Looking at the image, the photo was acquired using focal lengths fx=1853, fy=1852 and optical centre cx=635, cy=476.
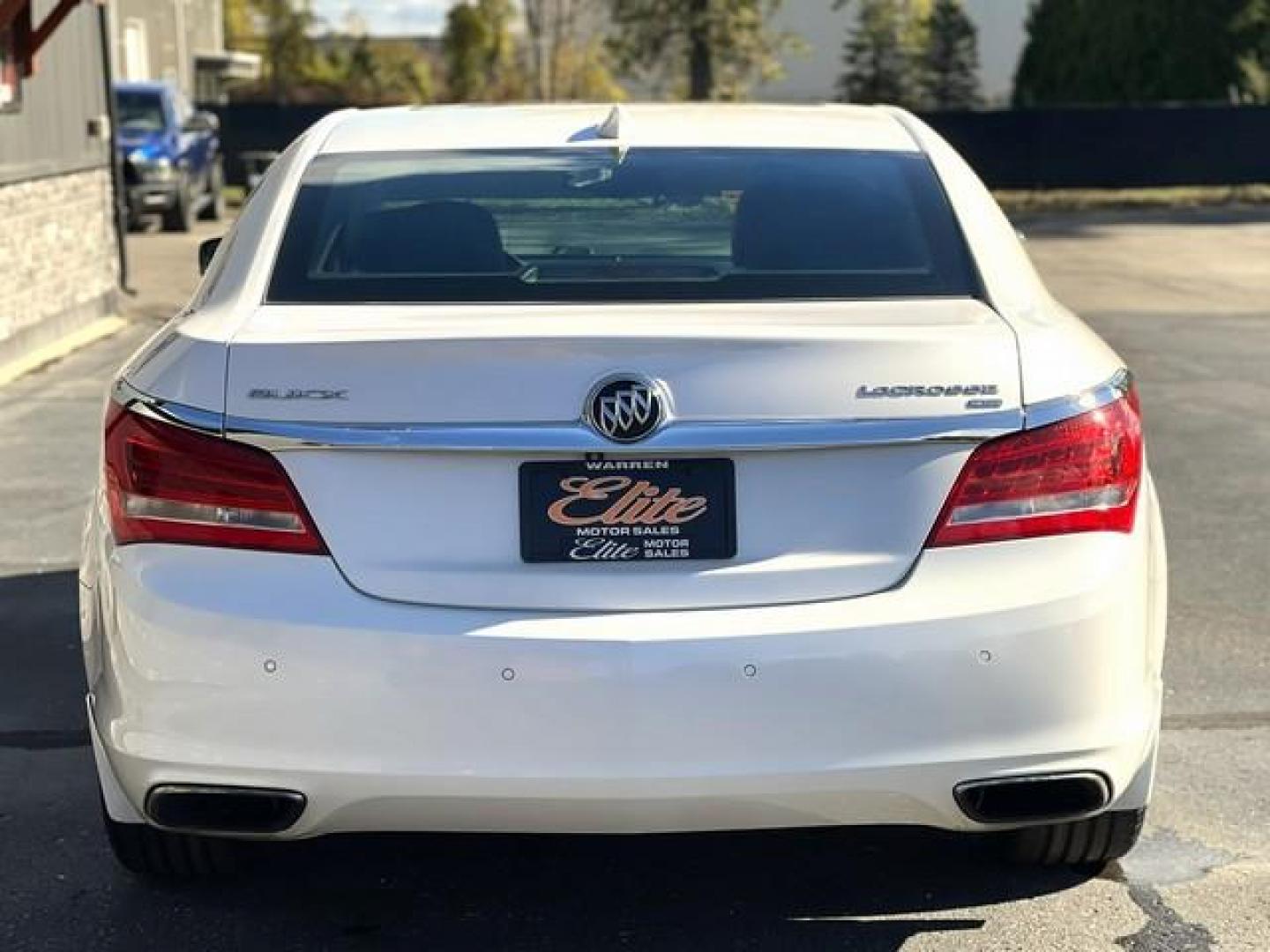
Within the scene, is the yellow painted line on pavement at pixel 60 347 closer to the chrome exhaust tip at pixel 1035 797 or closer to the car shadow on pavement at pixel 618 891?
the car shadow on pavement at pixel 618 891

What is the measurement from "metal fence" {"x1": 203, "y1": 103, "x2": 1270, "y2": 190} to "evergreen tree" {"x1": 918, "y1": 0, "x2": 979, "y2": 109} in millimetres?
15669

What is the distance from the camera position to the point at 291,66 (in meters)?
47.1

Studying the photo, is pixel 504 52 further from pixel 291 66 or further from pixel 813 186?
pixel 813 186

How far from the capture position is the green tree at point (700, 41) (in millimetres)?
36656

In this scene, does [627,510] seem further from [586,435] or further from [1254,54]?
[1254,54]

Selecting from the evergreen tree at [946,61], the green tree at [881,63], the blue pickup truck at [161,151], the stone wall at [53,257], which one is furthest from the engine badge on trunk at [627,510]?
the evergreen tree at [946,61]

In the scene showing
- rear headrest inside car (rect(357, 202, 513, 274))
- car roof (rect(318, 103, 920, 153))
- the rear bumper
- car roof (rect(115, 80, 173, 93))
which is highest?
car roof (rect(318, 103, 920, 153))

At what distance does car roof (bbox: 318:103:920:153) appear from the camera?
4.23 m

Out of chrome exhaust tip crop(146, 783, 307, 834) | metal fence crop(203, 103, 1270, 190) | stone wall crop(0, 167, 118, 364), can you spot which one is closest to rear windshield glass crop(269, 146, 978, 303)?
chrome exhaust tip crop(146, 783, 307, 834)

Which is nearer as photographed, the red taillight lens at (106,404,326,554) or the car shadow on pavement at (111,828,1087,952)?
the red taillight lens at (106,404,326,554)

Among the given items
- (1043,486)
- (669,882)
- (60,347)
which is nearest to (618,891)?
(669,882)

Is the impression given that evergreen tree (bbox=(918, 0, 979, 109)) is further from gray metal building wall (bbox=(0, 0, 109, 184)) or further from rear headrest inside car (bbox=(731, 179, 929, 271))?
rear headrest inside car (bbox=(731, 179, 929, 271))

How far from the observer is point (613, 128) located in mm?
4297

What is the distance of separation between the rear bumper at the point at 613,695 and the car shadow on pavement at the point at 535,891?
1.89 feet
